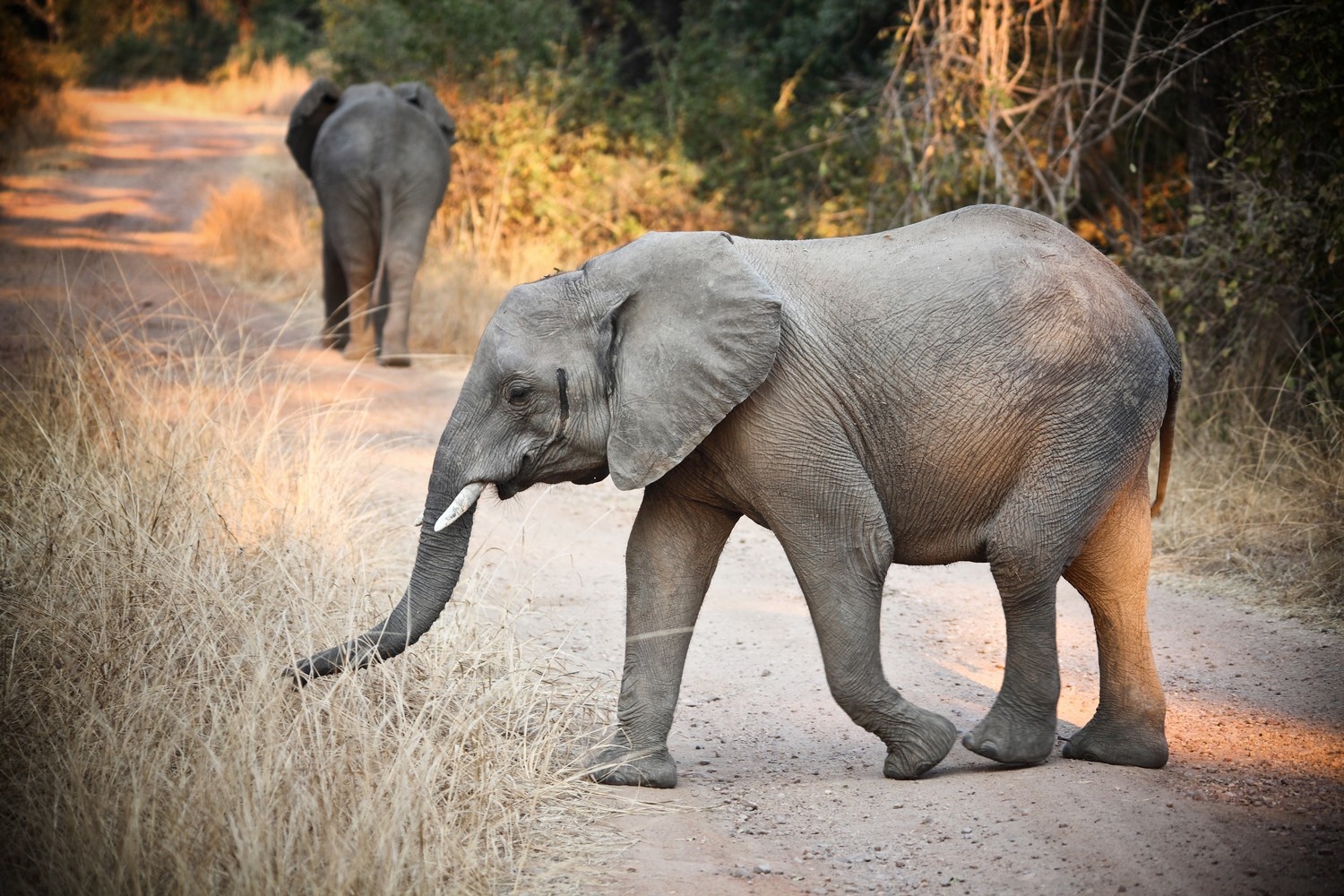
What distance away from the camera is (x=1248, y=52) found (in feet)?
28.3

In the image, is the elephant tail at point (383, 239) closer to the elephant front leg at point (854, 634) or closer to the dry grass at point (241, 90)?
the elephant front leg at point (854, 634)

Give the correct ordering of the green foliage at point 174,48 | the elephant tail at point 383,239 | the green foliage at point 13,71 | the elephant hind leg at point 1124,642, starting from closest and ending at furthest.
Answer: the elephant hind leg at point 1124,642
the elephant tail at point 383,239
the green foliage at point 13,71
the green foliage at point 174,48

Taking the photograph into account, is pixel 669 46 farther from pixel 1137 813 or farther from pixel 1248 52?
pixel 1137 813

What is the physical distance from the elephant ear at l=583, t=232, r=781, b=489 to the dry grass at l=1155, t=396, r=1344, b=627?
4041mm

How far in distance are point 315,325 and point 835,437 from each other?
10.1 m

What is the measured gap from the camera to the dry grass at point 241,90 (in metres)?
32.2

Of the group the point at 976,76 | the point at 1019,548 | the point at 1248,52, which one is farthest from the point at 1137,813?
the point at 976,76

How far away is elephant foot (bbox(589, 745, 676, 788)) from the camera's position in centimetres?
450

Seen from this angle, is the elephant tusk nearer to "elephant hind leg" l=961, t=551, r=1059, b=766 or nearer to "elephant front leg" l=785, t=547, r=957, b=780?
"elephant front leg" l=785, t=547, r=957, b=780

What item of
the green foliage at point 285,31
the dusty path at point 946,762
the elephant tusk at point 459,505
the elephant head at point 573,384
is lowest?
the dusty path at point 946,762

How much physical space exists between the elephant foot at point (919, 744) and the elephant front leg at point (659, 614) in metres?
0.80

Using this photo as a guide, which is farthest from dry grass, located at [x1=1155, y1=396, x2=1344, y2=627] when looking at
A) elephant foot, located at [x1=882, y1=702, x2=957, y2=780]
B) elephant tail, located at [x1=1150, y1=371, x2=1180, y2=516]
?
elephant foot, located at [x1=882, y1=702, x2=957, y2=780]

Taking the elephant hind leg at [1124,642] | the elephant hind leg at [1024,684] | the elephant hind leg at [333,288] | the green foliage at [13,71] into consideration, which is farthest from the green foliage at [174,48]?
the elephant hind leg at [1024,684]

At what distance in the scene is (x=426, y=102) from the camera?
1246cm
